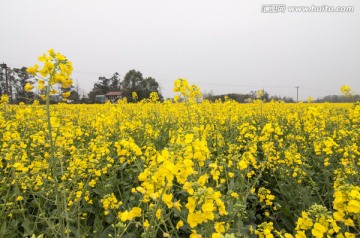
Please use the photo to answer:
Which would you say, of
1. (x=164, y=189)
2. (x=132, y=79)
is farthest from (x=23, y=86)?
(x=132, y=79)

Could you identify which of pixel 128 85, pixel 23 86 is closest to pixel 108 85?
pixel 128 85

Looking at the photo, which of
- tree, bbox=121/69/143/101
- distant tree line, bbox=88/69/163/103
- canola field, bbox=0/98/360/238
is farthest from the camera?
tree, bbox=121/69/143/101

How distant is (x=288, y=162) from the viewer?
351cm

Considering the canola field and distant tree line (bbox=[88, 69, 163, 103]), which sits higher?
distant tree line (bbox=[88, 69, 163, 103])

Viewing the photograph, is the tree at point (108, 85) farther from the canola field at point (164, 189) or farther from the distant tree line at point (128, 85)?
the canola field at point (164, 189)

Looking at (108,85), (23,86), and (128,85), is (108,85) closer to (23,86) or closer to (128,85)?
(128,85)

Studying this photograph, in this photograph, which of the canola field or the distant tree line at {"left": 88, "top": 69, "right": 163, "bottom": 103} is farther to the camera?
the distant tree line at {"left": 88, "top": 69, "right": 163, "bottom": 103}

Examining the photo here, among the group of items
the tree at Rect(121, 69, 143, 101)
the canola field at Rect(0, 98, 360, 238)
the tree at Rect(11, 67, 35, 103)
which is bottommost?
the canola field at Rect(0, 98, 360, 238)

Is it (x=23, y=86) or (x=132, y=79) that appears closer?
(x=23, y=86)

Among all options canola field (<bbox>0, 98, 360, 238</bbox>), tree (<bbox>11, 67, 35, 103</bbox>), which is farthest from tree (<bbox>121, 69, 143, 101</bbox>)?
canola field (<bbox>0, 98, 360, 238</bbox>)

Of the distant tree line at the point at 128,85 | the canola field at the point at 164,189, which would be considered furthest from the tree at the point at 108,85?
the canola field at the point at 164,189

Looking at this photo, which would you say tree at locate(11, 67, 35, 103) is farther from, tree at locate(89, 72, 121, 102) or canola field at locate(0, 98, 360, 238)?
tree at locate(89, 72, 121, 102)

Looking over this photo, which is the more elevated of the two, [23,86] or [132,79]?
[132,79]

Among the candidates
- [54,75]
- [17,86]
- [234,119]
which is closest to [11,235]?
[54,75]
